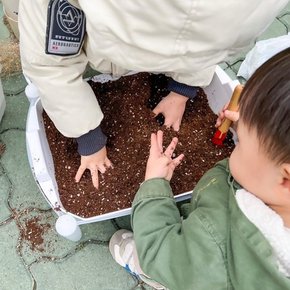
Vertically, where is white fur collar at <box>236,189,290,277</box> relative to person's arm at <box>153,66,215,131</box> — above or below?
above

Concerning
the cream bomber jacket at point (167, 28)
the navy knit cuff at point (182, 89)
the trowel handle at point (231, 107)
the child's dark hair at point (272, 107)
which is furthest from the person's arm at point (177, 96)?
the child's dark hair at point (272, 107)

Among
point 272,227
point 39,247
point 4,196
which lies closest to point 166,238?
point 272,227

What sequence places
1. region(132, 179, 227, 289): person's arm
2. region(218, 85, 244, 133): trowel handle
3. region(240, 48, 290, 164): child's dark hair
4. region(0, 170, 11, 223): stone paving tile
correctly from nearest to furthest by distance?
1. region(240, 48, 290, 164): child's dark hair
2. region(132, 179, 227, 289): person's arm
3. region(218, 85, 244, 133): trowel handle
4. region(0, 170, 11, 223): stone paving tile

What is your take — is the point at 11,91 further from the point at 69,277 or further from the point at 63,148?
the point at 69,277

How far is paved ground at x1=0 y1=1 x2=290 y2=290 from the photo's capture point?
1.29 m

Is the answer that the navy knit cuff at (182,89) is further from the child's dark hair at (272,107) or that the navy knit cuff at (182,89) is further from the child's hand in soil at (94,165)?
the child's dark hair at (272,107)

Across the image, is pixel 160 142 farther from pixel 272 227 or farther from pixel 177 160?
pixel 272 227

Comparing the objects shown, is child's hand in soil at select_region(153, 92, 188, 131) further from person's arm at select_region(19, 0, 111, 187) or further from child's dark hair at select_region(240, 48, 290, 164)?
child's dark hair at select_region(240, 48, 290, 164)

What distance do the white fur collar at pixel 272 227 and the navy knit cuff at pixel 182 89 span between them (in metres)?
0.49

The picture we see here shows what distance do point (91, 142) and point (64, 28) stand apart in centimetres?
32

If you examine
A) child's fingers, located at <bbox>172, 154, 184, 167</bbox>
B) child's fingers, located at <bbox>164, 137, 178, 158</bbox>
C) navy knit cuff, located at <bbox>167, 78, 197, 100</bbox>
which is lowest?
child's fingers, located at <bbox>172, 154, 184, 167</bbox>

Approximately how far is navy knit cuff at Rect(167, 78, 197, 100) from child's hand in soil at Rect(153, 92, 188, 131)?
0.05ft

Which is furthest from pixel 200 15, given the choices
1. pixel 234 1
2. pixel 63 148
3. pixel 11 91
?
pixel 11 91

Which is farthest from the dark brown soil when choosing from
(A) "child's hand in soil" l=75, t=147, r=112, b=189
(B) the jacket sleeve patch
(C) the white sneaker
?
(B) the jacket sleeve patch
